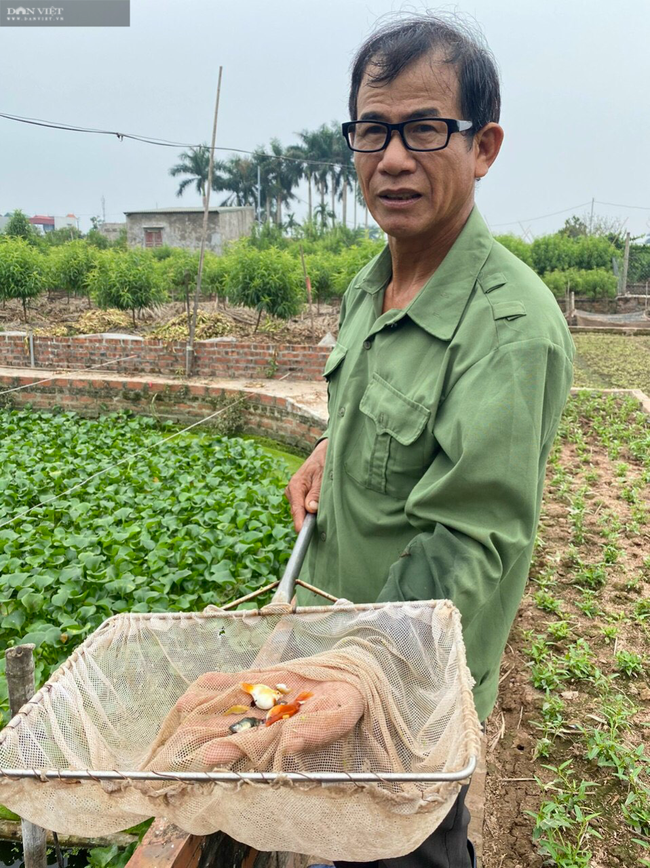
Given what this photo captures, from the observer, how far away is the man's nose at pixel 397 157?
1.30 m

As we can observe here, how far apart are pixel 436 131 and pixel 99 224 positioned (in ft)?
141

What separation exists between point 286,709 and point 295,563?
40 cm

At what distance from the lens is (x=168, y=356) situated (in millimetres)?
8703

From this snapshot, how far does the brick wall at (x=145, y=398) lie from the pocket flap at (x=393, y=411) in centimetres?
579

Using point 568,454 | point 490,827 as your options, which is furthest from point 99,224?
point 490,827

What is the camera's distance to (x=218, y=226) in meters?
32.0

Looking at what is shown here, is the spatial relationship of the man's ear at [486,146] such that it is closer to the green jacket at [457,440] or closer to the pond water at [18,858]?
the green jacket at [457,440]

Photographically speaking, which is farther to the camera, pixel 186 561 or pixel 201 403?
pixel 201 403

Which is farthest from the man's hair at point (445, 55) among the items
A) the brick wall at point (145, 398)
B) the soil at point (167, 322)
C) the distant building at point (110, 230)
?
the distant building at point (110, 230)

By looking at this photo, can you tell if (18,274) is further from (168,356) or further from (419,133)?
(419,133)

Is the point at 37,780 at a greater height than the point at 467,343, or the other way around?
the point at 467,343

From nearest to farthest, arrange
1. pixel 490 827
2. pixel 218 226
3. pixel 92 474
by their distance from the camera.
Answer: pixel 490 827 → pixel 92 474 → pixel 218 226

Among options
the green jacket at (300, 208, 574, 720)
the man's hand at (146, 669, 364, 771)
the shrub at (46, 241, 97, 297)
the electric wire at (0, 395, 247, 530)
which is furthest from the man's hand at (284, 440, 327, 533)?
the shrub at (46, 241, 97, 297)

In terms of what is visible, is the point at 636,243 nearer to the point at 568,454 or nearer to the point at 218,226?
the point at 218,226
